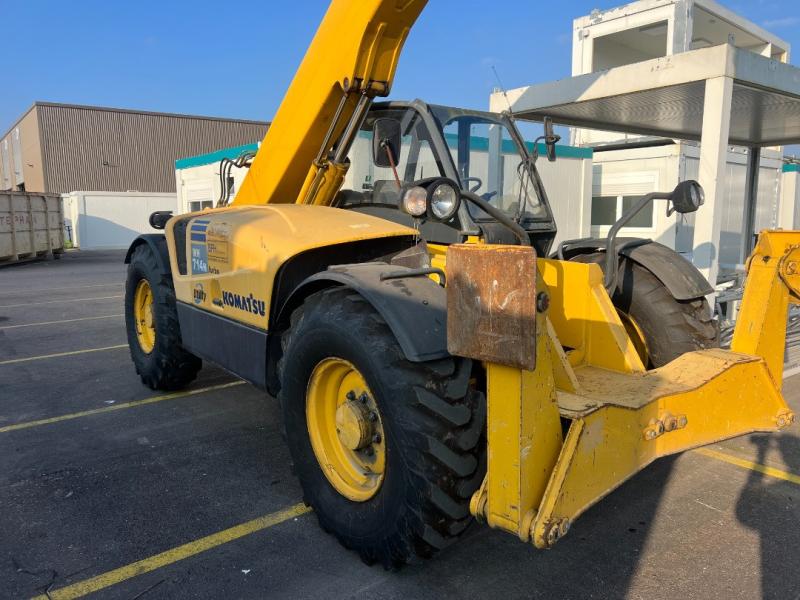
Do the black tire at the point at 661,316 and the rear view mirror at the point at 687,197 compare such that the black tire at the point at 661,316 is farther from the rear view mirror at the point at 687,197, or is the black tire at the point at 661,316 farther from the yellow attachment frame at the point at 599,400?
the rear view mirror at the point at 687,197

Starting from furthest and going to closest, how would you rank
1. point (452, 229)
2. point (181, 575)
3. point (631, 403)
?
point (452, 229) → point (181, 575) → point (631, 403)

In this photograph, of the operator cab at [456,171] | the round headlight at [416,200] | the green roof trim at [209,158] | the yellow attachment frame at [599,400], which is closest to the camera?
the yellow attachment frame at [599,400]

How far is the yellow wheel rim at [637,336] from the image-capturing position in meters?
3.90

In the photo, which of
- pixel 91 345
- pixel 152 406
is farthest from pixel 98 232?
pixel 152 406

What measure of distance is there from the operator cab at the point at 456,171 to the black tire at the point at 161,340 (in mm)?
1849

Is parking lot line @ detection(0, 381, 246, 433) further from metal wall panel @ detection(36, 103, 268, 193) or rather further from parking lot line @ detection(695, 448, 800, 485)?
metal wall panel @ detection(36, 103, 268, 193)

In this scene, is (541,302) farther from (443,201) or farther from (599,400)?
(443,201)

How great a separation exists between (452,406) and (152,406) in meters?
3.66

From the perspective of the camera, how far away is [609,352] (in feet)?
10.9

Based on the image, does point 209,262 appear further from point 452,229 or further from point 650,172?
point 650,172

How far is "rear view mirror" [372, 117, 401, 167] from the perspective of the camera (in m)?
3.74

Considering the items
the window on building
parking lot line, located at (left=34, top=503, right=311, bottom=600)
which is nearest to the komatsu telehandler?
parking lot line, located at (left=34, top=503, right=311, bottom=600)

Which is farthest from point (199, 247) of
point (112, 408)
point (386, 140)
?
point (112, 408)

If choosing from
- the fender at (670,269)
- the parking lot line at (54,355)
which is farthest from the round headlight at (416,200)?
the parking lot line at (54,355)
